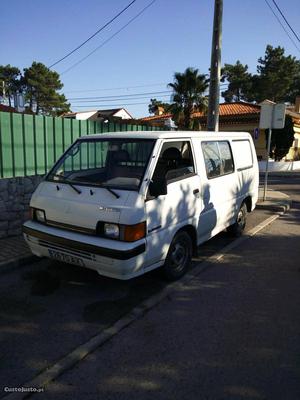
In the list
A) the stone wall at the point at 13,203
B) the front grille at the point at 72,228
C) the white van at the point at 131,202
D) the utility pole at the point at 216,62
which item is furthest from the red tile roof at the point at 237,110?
the front grille at the point at 72,228

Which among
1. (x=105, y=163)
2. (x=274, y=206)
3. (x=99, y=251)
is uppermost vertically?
(x=105, y=163)

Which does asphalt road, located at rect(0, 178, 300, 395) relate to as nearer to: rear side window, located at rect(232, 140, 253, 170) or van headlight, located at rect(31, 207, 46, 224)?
van headlight, located at rect(31, 207, 46, 224)

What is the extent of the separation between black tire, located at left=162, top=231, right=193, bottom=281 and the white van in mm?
13

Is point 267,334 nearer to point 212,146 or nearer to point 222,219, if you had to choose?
point 222,219

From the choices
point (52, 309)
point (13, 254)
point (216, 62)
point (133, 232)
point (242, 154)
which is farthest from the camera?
point (216, 62)

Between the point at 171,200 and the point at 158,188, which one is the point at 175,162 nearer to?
the point at 171,200

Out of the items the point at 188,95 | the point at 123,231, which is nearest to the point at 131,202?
the point at 123,231

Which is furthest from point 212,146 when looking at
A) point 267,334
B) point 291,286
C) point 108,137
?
point 267,334

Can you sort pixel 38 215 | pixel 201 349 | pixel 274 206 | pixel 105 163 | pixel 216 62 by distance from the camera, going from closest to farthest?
pixel 201 349, pixel 38 215, pixel 105 163, pixel 216 62, pixel 274 206

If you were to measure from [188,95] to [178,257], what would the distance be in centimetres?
1989

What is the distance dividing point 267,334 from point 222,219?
2516 millimetres

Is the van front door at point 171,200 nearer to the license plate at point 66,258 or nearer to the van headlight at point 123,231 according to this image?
the van headlight at point 123,231

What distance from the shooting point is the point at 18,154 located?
620 centimetres

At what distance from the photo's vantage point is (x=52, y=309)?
388 centimetres
